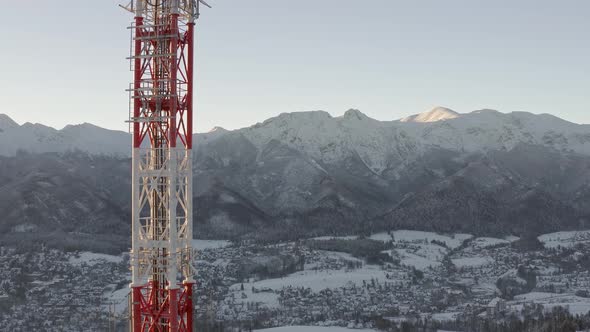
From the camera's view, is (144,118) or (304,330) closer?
(144,118)

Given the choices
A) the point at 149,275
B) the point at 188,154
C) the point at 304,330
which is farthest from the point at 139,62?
the point at 304,330

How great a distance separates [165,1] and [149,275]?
14195 mm

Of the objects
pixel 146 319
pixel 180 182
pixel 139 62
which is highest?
pixel 139 62

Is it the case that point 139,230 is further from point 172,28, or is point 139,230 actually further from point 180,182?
point 172,28

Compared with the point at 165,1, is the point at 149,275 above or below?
below

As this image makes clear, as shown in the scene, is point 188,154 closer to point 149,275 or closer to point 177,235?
point 177,235

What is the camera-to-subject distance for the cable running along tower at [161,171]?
120ft

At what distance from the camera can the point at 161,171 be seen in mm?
36594

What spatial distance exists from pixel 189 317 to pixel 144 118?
10455 mm

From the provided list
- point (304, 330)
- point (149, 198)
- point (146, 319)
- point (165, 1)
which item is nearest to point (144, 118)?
point (149, 198)

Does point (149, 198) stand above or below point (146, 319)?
above

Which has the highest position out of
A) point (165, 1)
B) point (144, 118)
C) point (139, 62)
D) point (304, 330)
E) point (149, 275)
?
point (165, 1)

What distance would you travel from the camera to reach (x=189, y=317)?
37844 millimetres

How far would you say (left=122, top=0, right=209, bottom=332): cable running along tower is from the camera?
3656cm
